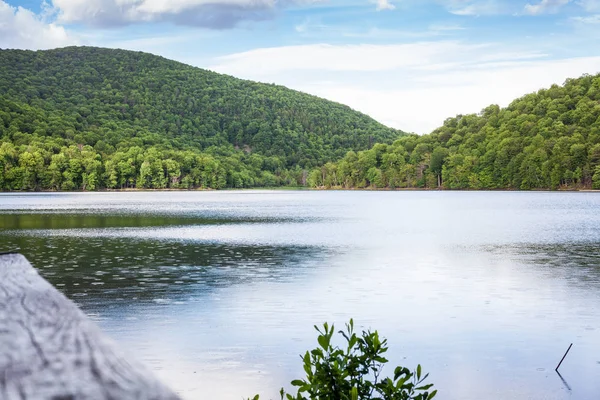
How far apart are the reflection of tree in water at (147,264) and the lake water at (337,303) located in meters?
0.07

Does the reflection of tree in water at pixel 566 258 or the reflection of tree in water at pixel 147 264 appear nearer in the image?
the reflection of tree in water at pixel 147 264

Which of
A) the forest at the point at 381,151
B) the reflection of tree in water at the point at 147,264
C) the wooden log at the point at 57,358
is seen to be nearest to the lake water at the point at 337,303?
the reflection of tree in water at the point at 147,264

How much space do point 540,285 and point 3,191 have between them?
167965 mm

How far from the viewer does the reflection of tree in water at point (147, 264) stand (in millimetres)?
18641

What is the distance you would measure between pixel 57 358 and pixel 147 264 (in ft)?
79.1

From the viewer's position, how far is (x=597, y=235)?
37.2 metres

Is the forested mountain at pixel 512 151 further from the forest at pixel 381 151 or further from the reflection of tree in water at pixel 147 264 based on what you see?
the reflection of tree in water at pixel 147 264

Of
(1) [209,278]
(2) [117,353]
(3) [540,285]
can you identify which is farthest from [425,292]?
(2) [117,353]

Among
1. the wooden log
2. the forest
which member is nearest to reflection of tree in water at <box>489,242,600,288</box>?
the wooden log

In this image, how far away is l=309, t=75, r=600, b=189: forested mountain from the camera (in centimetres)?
14462

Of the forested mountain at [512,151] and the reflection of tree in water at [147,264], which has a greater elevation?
the forested mountain at [512,151]

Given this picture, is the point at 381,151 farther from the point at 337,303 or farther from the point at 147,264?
the point at 337,303

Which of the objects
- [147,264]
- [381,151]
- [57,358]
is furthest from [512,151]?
[57,358]

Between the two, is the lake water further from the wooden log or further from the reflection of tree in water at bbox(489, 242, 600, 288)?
the wooden log
